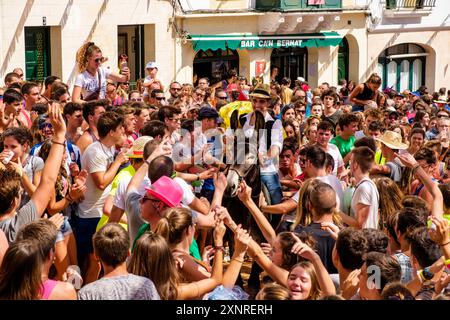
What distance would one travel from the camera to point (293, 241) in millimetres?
6504

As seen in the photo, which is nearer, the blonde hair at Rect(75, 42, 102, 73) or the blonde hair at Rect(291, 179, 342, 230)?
the blonde hair at Rect(291, 179, 342, 230)

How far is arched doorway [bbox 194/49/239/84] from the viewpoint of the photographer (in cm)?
2539

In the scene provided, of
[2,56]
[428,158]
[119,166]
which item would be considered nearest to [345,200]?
[428,158]

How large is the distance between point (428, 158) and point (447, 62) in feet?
74.4

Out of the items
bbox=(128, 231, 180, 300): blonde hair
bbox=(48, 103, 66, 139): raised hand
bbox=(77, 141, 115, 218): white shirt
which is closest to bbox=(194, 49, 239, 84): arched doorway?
bbox=(77, 141, 115, 218): white shirt

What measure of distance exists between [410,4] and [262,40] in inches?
253

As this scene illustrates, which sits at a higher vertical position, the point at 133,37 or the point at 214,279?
the point at 133,37

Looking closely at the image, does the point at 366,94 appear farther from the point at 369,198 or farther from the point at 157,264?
the point at 157,264

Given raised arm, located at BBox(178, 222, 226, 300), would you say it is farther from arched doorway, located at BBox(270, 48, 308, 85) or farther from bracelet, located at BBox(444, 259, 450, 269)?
arched doorway, located at BBox(270, 48, 308, 85)

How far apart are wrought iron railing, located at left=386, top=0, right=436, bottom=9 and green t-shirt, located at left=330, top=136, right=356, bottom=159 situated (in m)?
18.8

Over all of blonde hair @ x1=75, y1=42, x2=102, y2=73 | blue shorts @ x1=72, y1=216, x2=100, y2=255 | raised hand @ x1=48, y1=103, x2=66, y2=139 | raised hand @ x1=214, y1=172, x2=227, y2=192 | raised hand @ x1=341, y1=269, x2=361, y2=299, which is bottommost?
blue shorts @ x1=72, y1=216, x2=100, y2=255

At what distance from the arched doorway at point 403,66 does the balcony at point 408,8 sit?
119cm

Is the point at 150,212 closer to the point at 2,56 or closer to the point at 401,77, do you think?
the point at 2,56
